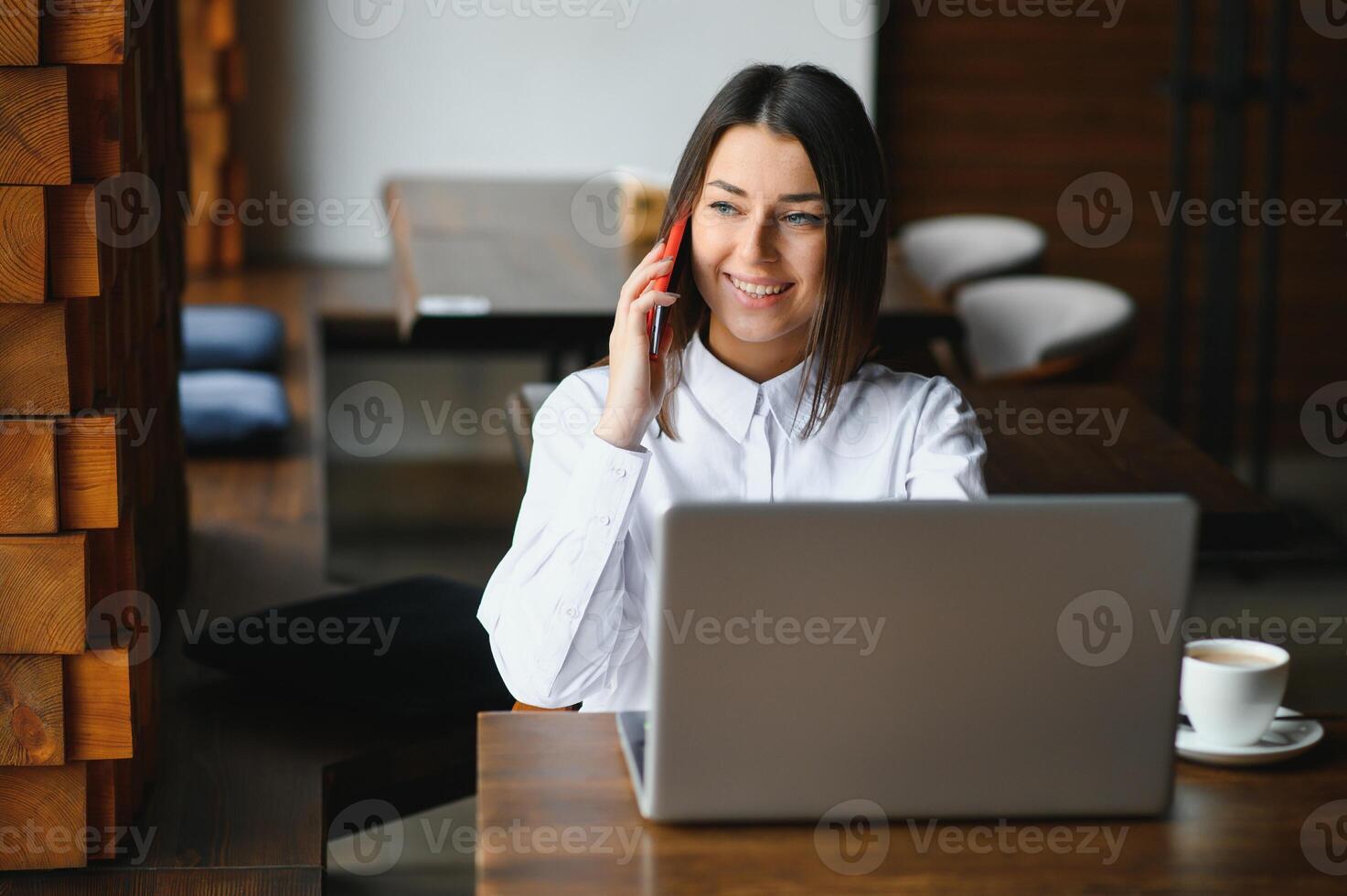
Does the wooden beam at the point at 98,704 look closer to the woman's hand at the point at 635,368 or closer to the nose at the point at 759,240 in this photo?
the woman's hand at the point at 635,368

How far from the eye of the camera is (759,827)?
127 cm

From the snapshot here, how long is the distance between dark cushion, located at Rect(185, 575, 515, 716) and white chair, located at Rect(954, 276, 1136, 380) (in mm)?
1858

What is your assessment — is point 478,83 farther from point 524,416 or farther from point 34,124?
point 34,124

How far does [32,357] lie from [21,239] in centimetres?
14

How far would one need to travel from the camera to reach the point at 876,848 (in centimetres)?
125

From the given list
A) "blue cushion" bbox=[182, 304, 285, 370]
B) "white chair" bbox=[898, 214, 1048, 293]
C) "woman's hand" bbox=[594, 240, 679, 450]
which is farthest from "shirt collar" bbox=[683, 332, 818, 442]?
"white chair" bbox=[898, 214, 1048, 293]

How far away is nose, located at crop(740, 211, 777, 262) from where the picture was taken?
1.80 metres

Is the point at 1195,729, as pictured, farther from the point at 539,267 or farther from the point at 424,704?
the point at 539,267

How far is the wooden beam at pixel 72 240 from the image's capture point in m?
1.85

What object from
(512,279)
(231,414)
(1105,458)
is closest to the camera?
(1105,458)

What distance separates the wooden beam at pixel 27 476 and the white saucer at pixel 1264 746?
49.5 inches

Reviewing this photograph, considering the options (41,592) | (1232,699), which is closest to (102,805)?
(41,592)

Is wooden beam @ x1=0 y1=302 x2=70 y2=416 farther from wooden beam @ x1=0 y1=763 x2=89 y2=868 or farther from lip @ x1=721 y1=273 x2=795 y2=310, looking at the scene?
lip @ x1=721 y1=273 x2=795 y2=310

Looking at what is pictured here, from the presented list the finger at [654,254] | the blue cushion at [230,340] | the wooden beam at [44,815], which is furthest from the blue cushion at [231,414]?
the finger at [654,254]
